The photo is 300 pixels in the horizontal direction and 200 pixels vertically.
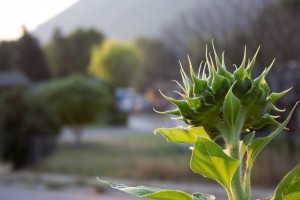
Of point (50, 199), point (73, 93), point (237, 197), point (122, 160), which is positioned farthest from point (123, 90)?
point (237, 197)

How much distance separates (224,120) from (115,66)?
205 feet

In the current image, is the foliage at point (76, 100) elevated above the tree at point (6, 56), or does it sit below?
below

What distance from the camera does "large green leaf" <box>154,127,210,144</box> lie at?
1168mm

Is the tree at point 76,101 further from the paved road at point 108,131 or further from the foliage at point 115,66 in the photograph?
the foliage at point 115,66

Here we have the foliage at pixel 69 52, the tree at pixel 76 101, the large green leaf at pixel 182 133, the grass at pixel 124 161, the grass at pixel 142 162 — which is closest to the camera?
the large green leaf at pixel 182 133

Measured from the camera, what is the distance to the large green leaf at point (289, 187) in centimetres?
113

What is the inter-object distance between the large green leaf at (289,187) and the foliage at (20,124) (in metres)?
18.8

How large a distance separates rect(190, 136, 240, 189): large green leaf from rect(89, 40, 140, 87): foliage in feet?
199


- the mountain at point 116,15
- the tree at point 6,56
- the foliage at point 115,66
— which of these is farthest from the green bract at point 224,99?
the mountain at point 116,15

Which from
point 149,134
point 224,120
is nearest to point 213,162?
point 224,120

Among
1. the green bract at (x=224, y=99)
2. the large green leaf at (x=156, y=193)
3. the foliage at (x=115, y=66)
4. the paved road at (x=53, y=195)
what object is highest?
the foliage at (x=115, y=66)

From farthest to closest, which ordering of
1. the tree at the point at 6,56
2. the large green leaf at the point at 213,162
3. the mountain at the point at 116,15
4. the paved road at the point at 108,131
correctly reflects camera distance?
the mountain at the point at 116,15
the tree at the point at 6,56
the paved road at the point at 108,131
the large green leaf at the point at 213,162

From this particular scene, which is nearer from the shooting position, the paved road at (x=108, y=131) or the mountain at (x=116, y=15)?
the paved road at (x=108, y=131)

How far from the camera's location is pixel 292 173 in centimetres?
113
